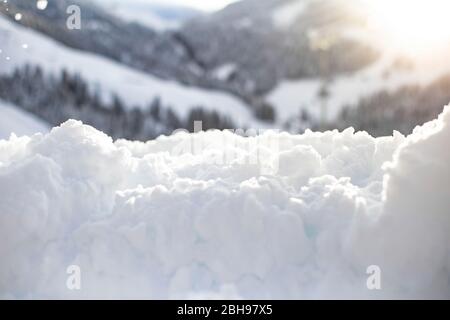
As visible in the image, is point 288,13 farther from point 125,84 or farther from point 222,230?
point 222,230

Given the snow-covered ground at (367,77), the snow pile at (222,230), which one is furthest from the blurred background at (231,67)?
the snow pile at (222,230)

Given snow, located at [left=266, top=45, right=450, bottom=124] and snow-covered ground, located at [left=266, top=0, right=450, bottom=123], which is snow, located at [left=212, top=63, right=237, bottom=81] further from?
snow-covered ground, located at [left=266, top=0, right=450, bottom=123]

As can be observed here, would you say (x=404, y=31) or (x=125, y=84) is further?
(x=404, y=31)

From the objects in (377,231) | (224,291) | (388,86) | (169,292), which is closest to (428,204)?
(377,231)

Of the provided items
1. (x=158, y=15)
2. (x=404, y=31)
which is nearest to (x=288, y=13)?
(x=404, y=31)

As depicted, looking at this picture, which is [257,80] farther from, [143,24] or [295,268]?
[295,268]

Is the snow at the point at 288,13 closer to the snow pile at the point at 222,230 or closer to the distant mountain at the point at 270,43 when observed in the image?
the distant mountain at the point at 270,43

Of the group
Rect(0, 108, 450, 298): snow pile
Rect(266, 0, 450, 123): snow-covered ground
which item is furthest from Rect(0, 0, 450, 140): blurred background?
Rect(0, 108, 450, 298): snow pile
